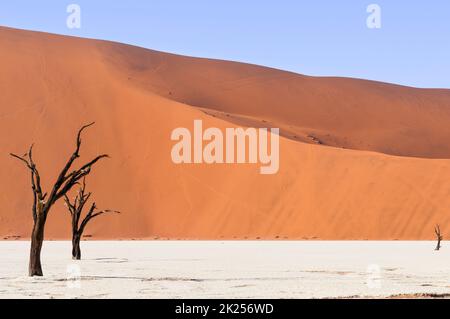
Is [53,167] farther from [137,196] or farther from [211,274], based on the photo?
[211,274]

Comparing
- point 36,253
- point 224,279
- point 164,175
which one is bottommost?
point 224,279

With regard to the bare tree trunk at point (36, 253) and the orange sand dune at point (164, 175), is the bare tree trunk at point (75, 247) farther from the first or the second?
the orange sand dune at point (164, 175)

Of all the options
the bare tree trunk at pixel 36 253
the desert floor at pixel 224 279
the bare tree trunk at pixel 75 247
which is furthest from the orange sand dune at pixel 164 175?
the bare tree trunk at pixel 36 253

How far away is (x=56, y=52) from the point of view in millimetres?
92688

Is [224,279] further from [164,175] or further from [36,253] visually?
[164,175]

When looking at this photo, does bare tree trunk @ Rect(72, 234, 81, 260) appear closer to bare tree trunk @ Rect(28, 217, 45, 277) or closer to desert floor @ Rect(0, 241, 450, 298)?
desert floor @ Rect(0, 241, 450, 298)

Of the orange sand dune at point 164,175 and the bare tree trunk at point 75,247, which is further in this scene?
the orange sand dune at point 164,175

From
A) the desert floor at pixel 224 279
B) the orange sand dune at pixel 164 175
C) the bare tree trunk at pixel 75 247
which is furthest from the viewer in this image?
the orange sand dune at pixel 164 175

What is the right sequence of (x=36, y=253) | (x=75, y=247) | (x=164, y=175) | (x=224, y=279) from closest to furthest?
1. (x=224, y=279)
2. (x=36, y=253)
3. (x=75, y=247)
4. (x=164, y=175)

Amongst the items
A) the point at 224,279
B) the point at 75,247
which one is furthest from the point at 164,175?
the point at 224,279

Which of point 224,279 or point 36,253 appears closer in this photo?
point 224,279

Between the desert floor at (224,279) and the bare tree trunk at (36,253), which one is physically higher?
the bare tree trunk at (36,253)

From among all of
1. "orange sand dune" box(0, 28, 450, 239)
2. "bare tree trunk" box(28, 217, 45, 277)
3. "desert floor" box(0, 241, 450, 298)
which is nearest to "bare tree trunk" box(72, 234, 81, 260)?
"desert floor" box(0, 241, 450, 298)

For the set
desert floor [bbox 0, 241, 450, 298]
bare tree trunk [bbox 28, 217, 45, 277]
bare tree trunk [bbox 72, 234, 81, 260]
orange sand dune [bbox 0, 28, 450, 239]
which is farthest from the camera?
orange sand dune [bbox 0, 28, 450, 239]
